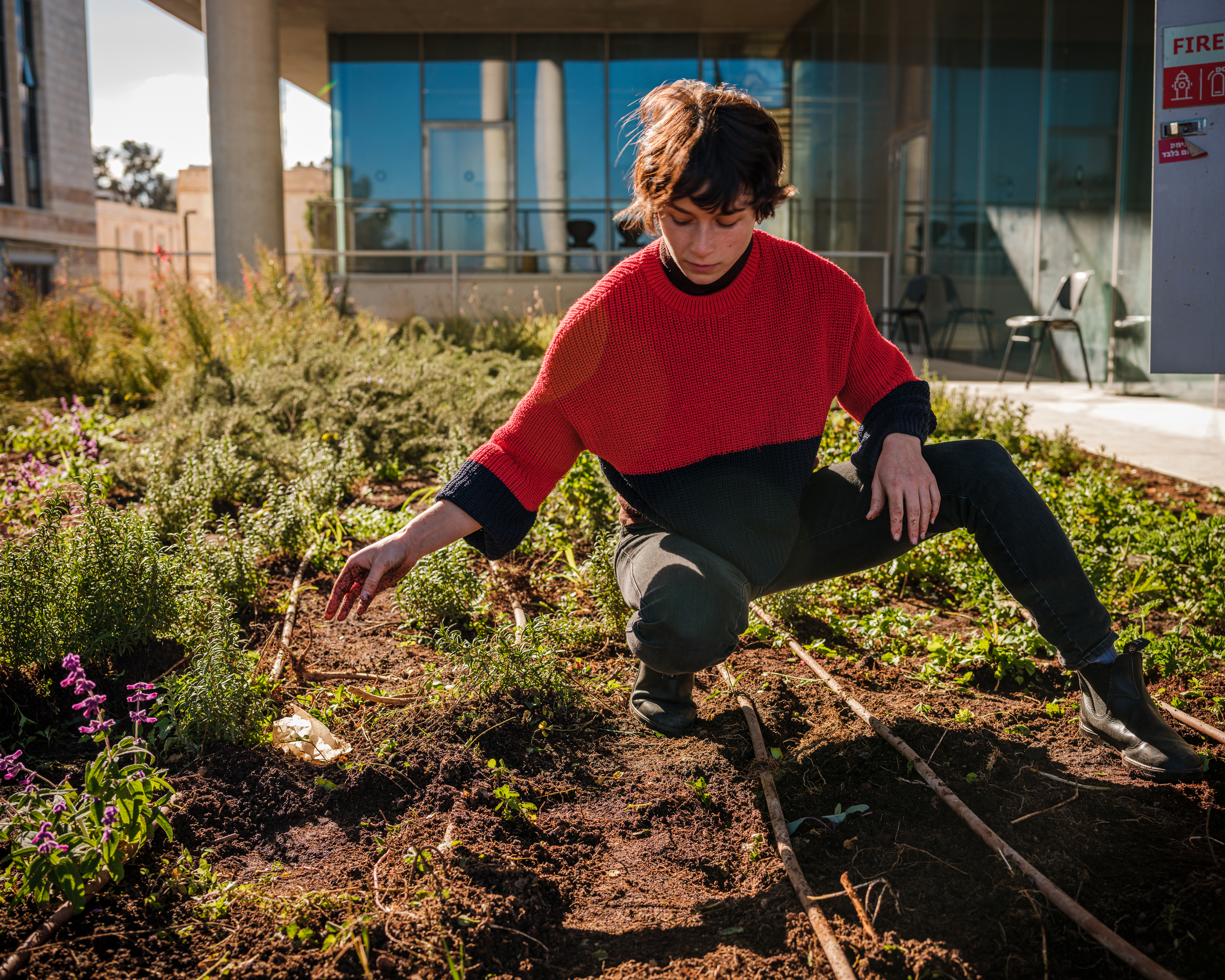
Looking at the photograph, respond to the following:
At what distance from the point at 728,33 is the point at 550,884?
16103mm

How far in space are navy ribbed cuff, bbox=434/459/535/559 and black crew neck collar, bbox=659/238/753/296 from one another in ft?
1.90

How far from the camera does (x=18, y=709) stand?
2.12 metres

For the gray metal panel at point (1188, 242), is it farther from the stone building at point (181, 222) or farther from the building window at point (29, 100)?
the building window at point (29, 100)

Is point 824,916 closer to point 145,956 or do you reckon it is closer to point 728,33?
point 145,956

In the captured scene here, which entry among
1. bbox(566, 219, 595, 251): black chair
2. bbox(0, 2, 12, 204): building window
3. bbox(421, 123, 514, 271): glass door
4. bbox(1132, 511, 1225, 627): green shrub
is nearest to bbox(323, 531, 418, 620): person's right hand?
bbox(1132, 511, 1225, 627): green shrub

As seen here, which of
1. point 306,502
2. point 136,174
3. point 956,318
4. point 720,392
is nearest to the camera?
point 720,392

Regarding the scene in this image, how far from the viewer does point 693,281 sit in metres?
2.08

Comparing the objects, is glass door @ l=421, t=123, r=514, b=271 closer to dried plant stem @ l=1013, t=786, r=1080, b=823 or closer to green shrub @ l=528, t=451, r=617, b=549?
green shrub @ l=528, t=451, r=617, b=549

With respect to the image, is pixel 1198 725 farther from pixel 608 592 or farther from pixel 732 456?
pixel 608 592

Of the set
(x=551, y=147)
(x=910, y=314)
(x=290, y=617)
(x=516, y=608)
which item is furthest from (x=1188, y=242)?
(x=551, y=147)

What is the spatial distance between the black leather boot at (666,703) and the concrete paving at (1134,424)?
3.24 metres

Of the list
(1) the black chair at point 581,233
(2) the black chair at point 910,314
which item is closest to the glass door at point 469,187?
(1) the black chair at point 581,233

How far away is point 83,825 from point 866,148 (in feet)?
43.7

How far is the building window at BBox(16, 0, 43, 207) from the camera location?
68.7 feet
